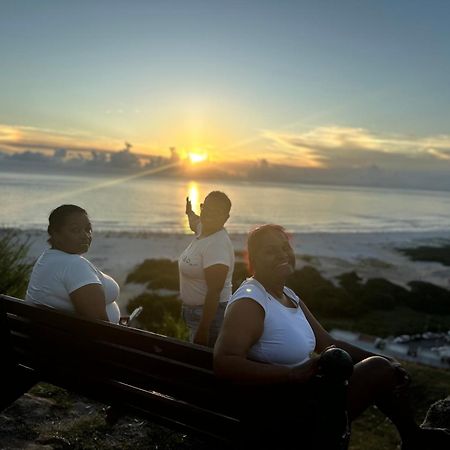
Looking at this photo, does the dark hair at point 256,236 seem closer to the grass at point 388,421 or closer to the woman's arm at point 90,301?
the woman's arm at point 90,301

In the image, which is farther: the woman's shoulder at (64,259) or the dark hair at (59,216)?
the dark hair at (59,216)

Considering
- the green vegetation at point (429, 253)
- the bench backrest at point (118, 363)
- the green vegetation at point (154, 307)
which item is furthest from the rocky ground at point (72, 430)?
the green vegetation at point (429, 253)

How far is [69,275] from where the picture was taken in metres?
3.46

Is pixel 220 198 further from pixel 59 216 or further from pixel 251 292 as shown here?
pixel 251 292

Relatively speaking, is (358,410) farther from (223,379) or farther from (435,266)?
(435,266)

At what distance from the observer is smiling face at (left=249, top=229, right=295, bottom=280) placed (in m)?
2.86

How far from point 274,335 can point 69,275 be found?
155 cm

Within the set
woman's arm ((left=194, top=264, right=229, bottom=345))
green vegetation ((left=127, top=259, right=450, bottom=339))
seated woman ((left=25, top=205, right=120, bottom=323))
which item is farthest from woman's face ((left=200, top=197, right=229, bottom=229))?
green vegetation ((left=127, top=259, right=450, bottom=339))

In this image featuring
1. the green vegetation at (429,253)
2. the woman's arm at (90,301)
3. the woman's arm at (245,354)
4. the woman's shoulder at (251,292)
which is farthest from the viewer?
the green vegetation at (429,253)

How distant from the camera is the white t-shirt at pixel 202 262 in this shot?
4211 millimetres

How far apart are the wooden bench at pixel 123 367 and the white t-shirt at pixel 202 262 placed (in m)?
1.29

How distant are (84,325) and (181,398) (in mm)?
781

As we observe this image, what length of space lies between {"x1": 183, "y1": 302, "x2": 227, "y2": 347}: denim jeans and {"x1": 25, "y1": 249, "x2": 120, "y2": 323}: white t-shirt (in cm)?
114

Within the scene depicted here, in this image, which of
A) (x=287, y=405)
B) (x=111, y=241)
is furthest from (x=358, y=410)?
(x=111, y=241)
